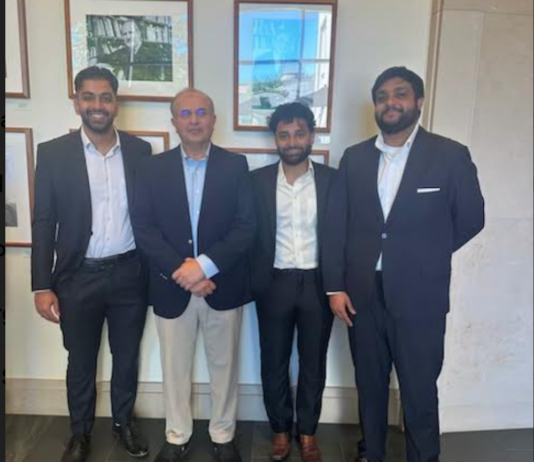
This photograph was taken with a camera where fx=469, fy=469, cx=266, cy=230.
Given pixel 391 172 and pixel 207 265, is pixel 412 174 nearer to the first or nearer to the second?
pixel 391 172

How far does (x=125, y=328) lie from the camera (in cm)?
214

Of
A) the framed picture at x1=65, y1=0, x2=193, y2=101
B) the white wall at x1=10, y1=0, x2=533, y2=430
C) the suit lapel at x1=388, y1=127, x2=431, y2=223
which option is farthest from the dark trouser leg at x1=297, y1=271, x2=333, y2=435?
the framed picture at x1=65, y1=0, x2=193, y2=101

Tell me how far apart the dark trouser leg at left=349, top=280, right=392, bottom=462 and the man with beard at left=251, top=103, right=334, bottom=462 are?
18cm

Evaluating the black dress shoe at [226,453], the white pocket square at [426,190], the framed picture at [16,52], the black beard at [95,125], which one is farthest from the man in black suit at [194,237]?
the framed picture at [16,52]

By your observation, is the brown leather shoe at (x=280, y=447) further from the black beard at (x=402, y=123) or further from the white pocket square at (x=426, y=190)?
the black beard at (x=402, y=123)

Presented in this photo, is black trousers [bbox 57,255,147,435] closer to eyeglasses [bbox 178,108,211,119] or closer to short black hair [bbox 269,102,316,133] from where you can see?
eyeglasses [bbox 178,108,211,119]

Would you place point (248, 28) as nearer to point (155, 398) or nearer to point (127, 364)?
point (127, 364)

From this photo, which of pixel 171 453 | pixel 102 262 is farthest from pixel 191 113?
pixel 171 453

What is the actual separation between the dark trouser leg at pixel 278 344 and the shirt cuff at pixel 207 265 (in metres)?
0.28

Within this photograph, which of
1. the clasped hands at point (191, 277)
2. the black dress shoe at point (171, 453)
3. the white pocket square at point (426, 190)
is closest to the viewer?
the white pocket square at point (426, 190)

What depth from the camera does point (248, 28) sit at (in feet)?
7.14

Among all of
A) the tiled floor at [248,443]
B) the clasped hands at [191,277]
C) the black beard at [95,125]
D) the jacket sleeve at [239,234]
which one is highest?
the black beard at [95,125]

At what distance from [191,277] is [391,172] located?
35.2 inches

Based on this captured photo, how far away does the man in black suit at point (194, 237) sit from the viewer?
6.27 ft
